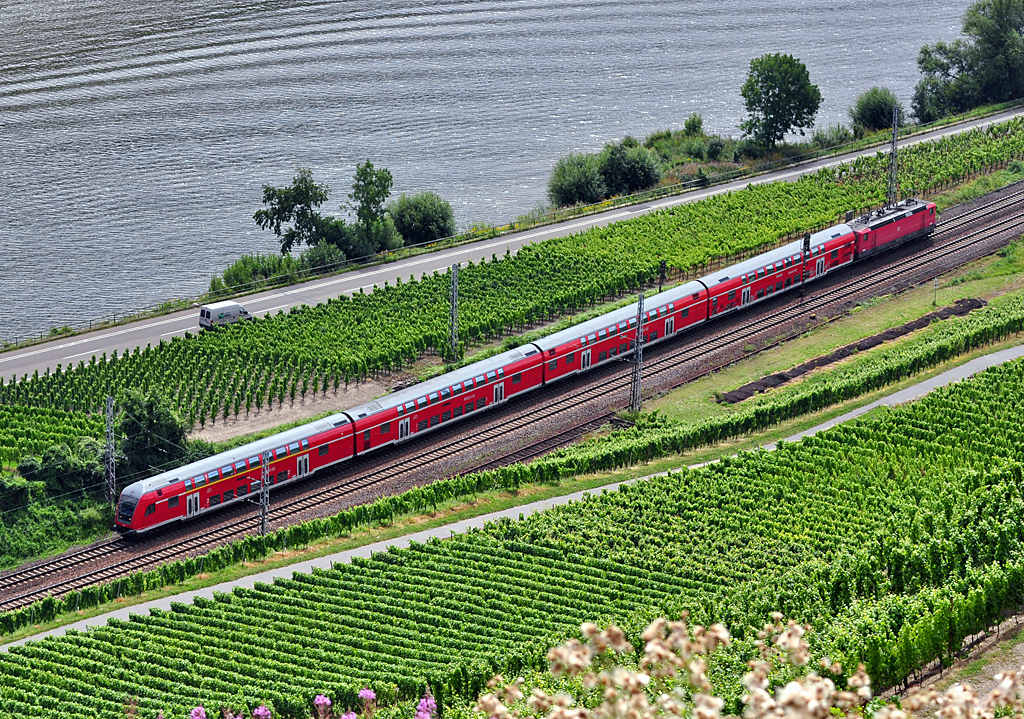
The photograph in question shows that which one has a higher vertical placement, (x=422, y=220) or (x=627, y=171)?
(x=627, y=171)

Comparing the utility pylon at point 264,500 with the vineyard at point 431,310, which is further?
the vineyard at point 431,310

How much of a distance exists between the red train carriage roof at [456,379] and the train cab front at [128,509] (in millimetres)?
12450

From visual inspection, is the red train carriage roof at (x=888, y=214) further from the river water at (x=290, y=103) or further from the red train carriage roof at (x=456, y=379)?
the river water at (x=290, y=103)

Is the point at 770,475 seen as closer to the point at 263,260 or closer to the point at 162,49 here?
the point at 263,260

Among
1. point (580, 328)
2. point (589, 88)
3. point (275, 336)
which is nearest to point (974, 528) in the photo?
point (580, 328)

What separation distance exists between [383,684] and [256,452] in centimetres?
2290

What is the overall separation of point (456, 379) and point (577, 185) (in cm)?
5163

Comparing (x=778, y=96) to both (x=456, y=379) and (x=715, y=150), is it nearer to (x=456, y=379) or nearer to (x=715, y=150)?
(x=715, y=150)

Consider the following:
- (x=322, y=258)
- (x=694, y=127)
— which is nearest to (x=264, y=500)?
(x=322, y=258)

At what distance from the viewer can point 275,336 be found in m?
90.1

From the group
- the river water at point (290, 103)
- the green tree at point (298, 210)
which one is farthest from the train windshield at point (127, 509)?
the green tree at point (298, 210)

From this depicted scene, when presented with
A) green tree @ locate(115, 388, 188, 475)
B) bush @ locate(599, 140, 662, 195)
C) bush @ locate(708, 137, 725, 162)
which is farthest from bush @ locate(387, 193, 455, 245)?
green tree @ locate(115, 388, 188, 475)

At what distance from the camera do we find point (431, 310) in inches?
3723

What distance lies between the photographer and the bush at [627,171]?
413 ft
